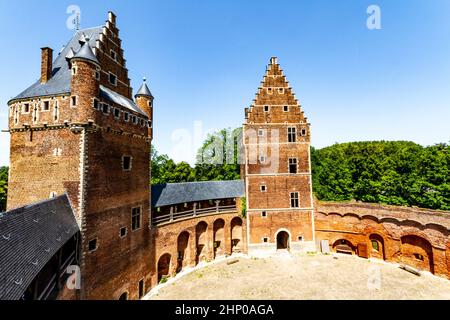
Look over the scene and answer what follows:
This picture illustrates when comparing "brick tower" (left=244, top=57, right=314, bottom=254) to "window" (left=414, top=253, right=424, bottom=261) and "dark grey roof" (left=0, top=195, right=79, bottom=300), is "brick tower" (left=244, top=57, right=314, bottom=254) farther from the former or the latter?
"dark grey roof" (left=0, top=195, right=79, bottom=300)

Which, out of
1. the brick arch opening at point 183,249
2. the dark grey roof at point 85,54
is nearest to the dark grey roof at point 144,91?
the dark grey roof at point 85,54

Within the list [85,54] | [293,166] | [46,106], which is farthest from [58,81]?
[293,166]

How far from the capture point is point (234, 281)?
19.4 meters

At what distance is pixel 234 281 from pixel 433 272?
18.3 metres

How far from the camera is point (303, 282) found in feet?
61.7

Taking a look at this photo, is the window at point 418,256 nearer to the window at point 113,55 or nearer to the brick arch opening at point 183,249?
the brick arch opening at point 183,249

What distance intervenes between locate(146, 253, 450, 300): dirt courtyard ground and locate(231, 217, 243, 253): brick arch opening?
117 inches

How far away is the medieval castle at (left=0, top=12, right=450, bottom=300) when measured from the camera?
36.6 ft

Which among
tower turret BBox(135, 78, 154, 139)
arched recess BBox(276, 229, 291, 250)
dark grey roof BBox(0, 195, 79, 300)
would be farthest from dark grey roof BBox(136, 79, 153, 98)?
arched recess BBox(276, 229, 291, 250)

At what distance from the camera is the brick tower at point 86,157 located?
13.0 meters

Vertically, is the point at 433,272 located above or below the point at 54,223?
below

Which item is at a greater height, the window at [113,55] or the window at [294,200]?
the window at [113,55]
